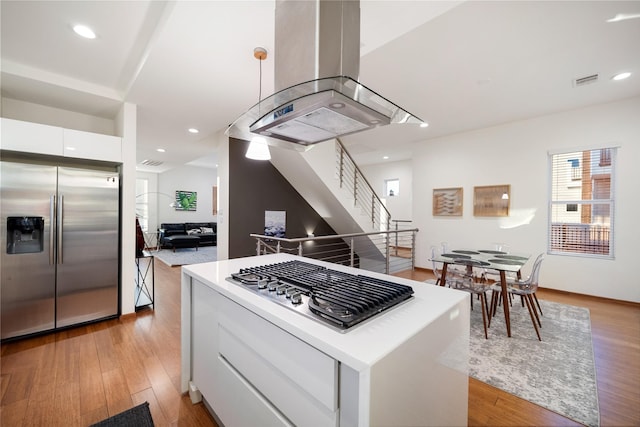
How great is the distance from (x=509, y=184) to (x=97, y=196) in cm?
618

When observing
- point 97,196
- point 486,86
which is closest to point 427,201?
point 486,86

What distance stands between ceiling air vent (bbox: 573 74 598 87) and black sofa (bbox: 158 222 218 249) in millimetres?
8918

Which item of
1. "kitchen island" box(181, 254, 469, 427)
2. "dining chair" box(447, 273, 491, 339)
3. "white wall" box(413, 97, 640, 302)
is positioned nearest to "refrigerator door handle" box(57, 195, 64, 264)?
"kitchen island" box(181, 254, 469, 427)

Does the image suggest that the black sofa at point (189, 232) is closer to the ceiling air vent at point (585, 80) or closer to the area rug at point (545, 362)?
the area rug at point (545, 362)

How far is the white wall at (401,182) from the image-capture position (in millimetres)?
8266

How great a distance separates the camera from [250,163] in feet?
16.5

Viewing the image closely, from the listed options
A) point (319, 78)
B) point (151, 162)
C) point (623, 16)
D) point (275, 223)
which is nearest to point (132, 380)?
point (319, 78)

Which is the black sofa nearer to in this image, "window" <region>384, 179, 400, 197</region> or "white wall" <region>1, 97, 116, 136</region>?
"white wall" <region>1, 97, 116, 136</region>

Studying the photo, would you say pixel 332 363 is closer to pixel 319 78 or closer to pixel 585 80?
pixel 319 78

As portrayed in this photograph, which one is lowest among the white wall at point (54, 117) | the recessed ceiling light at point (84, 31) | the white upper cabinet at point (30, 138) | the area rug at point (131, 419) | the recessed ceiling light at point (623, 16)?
the area rug at point (131, 419)

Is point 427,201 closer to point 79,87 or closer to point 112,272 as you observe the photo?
point 112,272

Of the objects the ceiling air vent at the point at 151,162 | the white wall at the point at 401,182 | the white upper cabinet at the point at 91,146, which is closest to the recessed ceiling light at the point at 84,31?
the white upper cabinet at the point at 91,146

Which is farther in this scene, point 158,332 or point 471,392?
point 158,332

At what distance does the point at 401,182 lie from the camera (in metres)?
8.48
